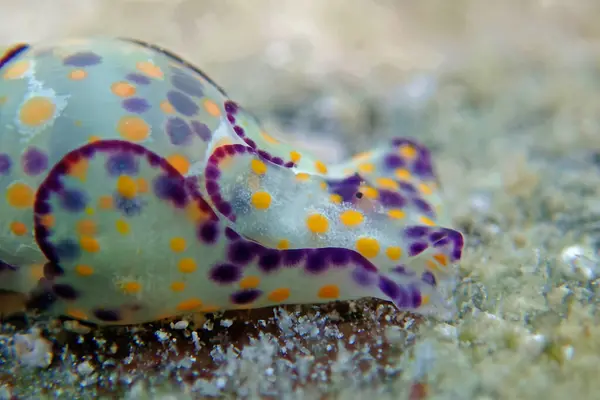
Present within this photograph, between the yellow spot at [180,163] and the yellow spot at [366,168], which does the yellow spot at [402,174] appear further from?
the yellow spot at [180,163]

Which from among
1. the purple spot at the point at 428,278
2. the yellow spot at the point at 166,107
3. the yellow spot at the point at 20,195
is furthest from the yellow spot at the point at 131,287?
the purple spot at the point at 428,278

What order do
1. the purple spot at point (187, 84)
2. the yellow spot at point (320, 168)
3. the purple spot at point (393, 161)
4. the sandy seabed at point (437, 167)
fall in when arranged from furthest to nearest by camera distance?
the purple spot at point (393, 161), the yellow spot at point (320, 168), the purple spot at point (187, 84), the sandy seabed at point (437, 167)

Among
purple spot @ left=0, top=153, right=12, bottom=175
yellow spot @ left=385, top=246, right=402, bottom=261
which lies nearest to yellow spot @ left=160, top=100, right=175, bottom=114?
purple spot @ left=0, top=153, right=12, bottom=175

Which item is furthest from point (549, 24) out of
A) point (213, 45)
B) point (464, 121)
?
point (213, 45)

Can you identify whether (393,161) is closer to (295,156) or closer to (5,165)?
(295,156)

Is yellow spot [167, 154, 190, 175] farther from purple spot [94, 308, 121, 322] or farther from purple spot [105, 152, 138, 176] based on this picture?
purple spot [94, 308, 121, 322]

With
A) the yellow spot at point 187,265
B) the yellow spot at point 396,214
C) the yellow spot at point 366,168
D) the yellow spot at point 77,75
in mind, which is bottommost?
the yellow spot at point 187,265
